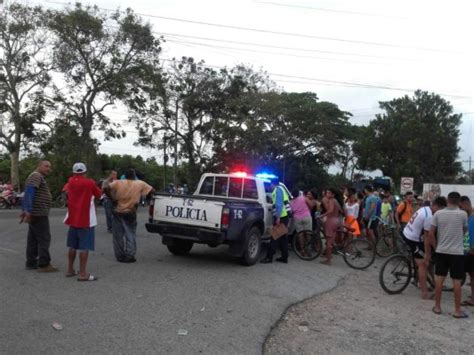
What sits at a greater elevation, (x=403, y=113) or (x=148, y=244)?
(x=403, y=113)

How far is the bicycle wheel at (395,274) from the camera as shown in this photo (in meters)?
8.56

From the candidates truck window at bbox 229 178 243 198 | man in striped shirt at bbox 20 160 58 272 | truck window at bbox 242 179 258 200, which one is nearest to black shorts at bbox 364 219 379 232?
truck window at bbox 242 179 258 200

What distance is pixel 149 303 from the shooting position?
635 cm

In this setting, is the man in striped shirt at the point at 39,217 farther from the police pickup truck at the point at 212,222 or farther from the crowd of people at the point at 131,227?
the police pickup truck at the point at 212,222

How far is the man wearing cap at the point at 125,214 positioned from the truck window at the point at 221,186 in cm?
246

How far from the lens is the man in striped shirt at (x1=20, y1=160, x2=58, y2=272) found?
7.67 metres

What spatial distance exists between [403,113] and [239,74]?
2506cm

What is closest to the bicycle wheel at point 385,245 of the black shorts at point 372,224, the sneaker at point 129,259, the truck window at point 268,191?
the black shorts at point 372,224

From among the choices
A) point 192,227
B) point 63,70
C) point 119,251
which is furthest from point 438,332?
point 63,70

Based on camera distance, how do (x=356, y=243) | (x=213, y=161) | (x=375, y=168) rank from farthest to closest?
(x=375, y=168), (x=213, y=161), (x=356, y=243)

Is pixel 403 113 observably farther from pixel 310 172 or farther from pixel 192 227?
pixel 192 227

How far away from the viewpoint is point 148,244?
12.0 metres

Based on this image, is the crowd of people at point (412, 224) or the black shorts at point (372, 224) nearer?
the crowd of people at point (412, 224)

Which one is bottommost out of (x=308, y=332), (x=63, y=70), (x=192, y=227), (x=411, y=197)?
(x=308, y=332)
